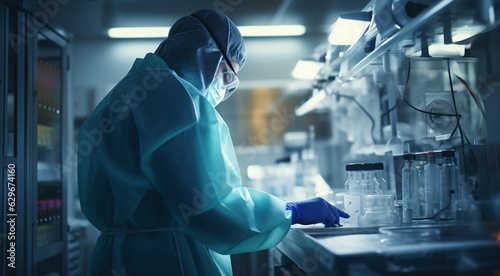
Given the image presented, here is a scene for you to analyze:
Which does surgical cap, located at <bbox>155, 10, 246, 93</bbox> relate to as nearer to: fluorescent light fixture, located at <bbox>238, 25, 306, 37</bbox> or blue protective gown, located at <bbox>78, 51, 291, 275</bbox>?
blue protective gown, located at <bbox>78, 51, 291, 275</bbox>

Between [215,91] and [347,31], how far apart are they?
2.16ft

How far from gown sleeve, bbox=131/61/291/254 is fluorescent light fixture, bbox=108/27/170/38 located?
2.18 meters

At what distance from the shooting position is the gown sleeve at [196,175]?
Answer: 54.4 inches

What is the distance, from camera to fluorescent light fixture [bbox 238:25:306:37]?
3.51 m

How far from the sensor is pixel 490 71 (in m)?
1.80

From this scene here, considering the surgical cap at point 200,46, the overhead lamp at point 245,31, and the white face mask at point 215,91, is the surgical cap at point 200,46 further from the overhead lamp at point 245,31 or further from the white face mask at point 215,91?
the overhead lamp at point 245,31

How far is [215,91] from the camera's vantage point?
1832 millimetres

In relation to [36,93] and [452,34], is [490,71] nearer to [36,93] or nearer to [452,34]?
[452,34]

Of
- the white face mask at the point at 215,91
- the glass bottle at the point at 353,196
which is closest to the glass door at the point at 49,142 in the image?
the white face mask at the point at 215,91

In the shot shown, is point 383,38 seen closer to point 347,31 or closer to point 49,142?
point 347,31

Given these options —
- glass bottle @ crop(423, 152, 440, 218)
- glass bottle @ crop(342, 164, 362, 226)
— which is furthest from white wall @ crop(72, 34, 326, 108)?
glass bottle @ crop(423, 152, 440, 218)

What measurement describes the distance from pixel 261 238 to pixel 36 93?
1666mm

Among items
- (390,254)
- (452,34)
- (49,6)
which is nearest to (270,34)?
(49,6)

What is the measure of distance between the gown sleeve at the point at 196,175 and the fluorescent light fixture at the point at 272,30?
2163 millimetres
